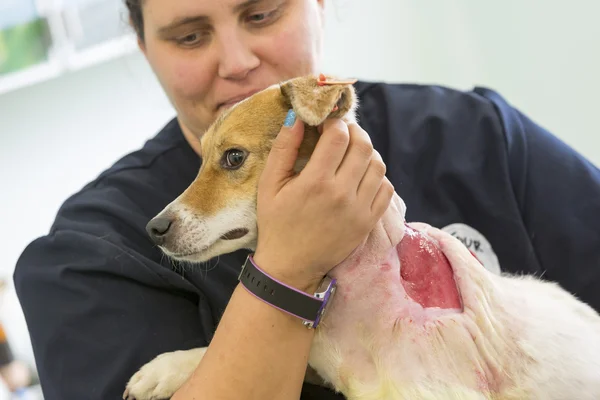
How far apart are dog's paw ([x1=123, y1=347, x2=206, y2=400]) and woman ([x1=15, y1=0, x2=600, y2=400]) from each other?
0.02 metres

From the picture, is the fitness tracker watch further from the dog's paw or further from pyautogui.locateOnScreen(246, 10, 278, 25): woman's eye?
pyautogui.locateOnScreen(246, 10, 278, 25): woman's eye

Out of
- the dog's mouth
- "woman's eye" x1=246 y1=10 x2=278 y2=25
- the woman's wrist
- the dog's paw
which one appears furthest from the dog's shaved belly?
"woman's eye" x1=246 y1=10 x2=278 y2=25

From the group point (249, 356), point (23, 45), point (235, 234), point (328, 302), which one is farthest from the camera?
point (23, 45)

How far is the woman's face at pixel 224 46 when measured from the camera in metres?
1.33

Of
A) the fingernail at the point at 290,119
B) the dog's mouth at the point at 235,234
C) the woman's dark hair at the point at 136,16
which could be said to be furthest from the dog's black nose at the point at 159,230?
the woman's dark hair at the point at 136,16

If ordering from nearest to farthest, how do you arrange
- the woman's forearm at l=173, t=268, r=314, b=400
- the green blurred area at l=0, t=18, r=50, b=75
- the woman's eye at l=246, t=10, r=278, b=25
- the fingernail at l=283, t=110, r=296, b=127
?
the woman's forearm at l=173, t=268, r=314, b=400 < the fingernail at l=283, t=110, r=296, b=127 < the woman's eye at l=246, t=10, r=278, b=25 < the green blurred area at l=0, t=18, r=50, b=75

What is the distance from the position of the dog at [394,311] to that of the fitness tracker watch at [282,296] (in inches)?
4.3

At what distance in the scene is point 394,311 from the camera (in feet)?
3.77

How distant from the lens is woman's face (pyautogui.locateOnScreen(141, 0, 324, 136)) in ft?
4.36

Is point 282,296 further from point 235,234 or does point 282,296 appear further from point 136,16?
point 136,16

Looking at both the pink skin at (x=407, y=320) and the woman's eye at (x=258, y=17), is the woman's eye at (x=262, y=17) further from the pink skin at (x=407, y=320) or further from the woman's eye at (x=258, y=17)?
the pink skin at (x=407, y=320)

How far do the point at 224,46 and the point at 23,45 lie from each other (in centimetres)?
195

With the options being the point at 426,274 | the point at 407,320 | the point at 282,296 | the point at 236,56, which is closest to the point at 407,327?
the point at 407,320

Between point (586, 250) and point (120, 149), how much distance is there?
270cm
